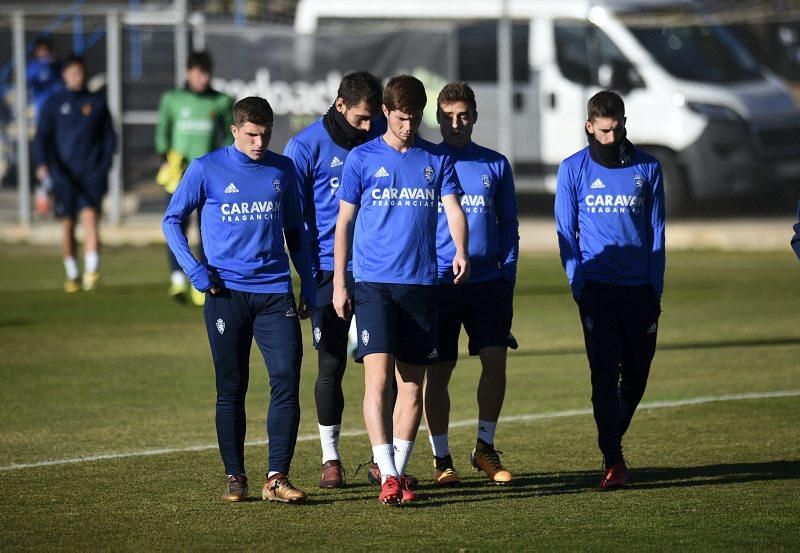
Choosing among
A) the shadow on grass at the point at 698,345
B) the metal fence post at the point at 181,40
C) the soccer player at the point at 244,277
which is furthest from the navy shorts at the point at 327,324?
the metal fence post at the point at 181,40

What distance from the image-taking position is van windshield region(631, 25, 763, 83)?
2162cm

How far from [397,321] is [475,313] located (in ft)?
2.62

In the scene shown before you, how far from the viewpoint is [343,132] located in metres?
8.17

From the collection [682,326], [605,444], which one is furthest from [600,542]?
[682,326]

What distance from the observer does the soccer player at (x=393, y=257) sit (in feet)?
23.8

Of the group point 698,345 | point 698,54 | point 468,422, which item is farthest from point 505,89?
point 468,422

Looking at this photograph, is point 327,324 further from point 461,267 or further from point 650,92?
point 650,92

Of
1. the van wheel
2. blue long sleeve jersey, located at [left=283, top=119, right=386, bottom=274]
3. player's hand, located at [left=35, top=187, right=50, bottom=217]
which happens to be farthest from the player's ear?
player's hand, located at [left=35, top=187, right=50, bottom=217]

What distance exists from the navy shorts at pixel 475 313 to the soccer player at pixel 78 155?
8.96m

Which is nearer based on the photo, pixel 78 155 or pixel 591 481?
pixel 591 481

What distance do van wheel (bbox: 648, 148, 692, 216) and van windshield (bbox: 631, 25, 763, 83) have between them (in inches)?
46.9

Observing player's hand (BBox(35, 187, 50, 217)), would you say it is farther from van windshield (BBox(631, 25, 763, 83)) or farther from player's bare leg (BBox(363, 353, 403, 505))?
player's bare leg (BBox(363, 353, 403, 505))

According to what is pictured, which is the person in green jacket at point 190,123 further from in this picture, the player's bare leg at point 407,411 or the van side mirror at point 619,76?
the van side mirror at point 619,76

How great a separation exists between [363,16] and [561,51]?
3.60 meters
